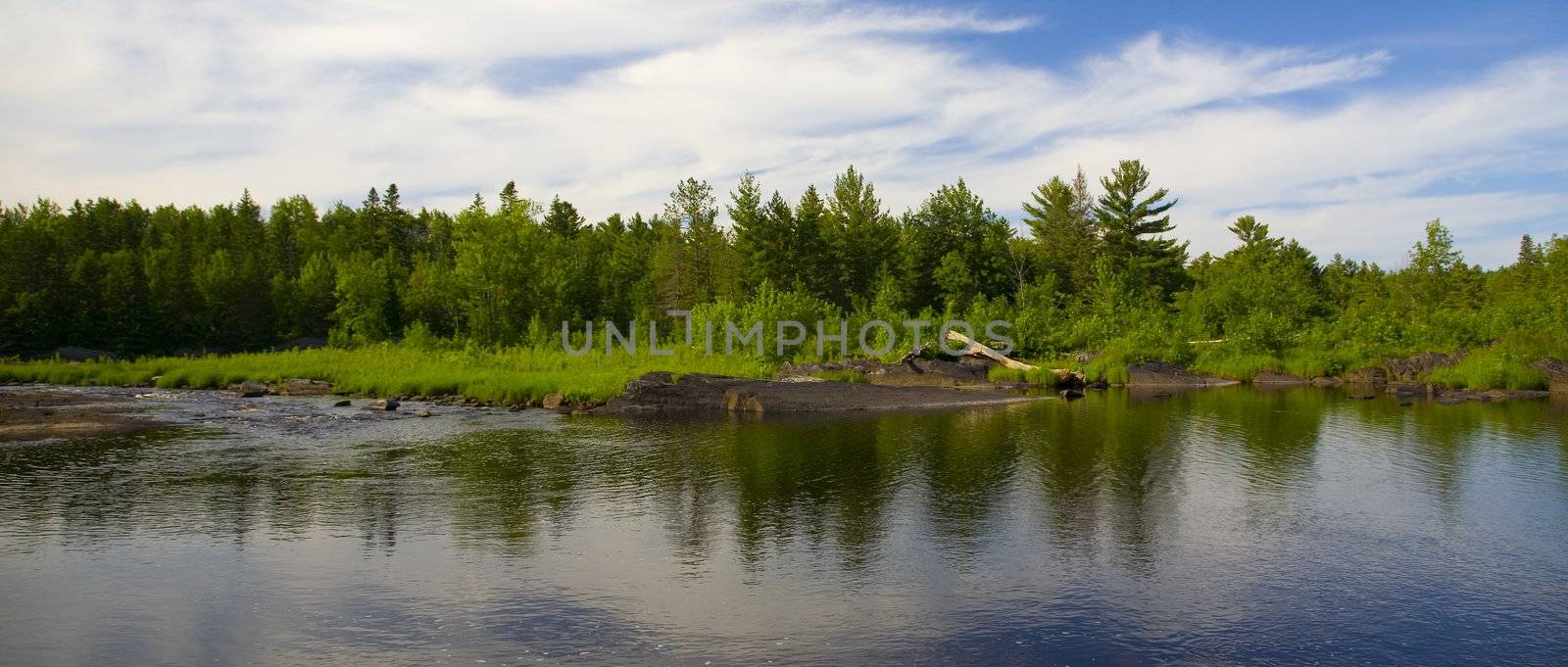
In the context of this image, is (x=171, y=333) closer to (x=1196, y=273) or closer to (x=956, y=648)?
(x=956, y=648)

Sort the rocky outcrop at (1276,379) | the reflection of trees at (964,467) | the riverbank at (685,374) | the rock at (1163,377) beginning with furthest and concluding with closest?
the rock at (1163,377), the rocky outcrop at (1276,379), the riverbank at (685,374), the reflection of trees at (964,467)

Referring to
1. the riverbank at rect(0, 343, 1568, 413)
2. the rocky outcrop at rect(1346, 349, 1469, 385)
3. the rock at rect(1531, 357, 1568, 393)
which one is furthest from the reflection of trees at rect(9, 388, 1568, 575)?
the rocky outcrop at rect(1346, 349, 1469, 385)

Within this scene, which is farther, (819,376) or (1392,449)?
(819,376)

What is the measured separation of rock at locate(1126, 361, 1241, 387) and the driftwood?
5700 millimetres

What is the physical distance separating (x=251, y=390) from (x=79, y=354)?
33.8 metres

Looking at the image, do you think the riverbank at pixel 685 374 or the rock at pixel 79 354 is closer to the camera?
the riverbank at pixel 685 374

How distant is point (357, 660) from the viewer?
33.0 feet

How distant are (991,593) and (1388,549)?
22.5 feet

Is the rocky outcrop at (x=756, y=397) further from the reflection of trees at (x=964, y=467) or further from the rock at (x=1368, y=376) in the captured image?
the rock at (x=1368, y=376)

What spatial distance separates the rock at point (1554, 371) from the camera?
130 ft

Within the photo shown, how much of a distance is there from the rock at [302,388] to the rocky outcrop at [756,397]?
16.6 metres

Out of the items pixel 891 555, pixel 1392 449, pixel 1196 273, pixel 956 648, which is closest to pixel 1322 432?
pixel 1392 449

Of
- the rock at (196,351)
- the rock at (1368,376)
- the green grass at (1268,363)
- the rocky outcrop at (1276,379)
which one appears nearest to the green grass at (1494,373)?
the rock at (1368,376)

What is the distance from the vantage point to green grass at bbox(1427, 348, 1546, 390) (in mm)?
40312
